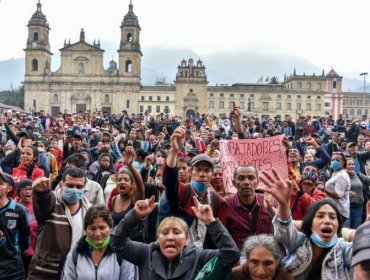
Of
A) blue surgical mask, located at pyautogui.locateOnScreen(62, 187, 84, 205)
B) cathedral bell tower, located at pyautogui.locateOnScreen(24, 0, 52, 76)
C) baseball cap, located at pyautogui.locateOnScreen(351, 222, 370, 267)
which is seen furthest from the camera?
cathedral bell tower, located at pyautogui.locateOnScreen(24, 0, 52, 76)

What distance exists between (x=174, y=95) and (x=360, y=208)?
235ft

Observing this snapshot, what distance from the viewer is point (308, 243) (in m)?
3.30

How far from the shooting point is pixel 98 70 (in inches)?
2862

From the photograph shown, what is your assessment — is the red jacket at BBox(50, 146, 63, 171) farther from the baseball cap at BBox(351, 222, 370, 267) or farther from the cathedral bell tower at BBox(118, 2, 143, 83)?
the cathedral bell tower at BBox(118, 2, 143, 83)

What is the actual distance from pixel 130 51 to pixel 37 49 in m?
13.4

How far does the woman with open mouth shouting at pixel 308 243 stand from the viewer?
3.21 meters

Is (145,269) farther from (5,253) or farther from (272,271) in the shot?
(5,253)

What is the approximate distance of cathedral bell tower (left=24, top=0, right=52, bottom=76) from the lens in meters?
72.1

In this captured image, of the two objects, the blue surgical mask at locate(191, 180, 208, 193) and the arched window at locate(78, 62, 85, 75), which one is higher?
the arched window at locate(78, 62, 85, 75)

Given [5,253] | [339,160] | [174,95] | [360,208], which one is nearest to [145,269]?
[5,253]

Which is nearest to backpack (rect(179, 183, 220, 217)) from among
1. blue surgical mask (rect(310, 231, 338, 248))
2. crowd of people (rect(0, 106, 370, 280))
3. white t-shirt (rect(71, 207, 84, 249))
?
crowd of people (rect(0, 106, 370, 280))

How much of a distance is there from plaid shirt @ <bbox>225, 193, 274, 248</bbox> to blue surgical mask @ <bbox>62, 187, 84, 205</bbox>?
1.36m

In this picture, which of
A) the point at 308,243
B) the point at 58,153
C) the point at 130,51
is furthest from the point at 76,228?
the point at 130,51

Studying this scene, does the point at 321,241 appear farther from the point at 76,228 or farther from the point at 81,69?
the point at 81,69
